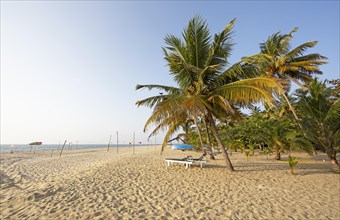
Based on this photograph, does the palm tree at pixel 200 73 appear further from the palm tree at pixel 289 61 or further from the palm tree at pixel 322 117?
the palm tree at pixel 289 61

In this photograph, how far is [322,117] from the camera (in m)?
8.66

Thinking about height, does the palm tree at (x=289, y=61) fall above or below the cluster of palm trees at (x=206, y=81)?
above

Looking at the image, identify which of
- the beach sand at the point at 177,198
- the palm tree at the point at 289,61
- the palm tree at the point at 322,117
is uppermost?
the palm tree at the point at 289,61

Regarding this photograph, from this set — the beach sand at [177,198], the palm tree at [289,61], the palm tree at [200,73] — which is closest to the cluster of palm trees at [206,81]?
the palm tree at [200,73]

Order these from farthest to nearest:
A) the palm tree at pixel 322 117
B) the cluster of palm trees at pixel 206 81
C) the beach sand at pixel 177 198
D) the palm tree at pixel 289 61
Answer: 1. the palm tree at pixel 289 61
2. the palm tree at pixel 322 117
3. the cluster of palm trees at pixel 206 81
4. the beach sand at pixel 177 198

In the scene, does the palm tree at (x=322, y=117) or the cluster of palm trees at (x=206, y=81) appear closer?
the cluster of palm trees at (x=206, y=81)

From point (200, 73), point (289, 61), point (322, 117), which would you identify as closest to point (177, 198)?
point (200, 73)

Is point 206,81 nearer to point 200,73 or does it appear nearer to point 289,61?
point 200,73

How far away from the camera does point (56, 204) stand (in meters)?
4.68

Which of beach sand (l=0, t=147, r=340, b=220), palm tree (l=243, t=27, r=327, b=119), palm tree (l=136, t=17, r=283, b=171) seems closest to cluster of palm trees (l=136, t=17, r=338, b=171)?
palm tree (l=136, t=17, r=283, b=171)

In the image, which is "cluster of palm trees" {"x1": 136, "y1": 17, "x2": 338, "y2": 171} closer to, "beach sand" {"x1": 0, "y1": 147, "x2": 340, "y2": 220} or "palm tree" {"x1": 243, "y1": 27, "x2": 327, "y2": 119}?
"beach sand" {"x1": 0, "y1": 147, "x2": 340, "y2": 220}

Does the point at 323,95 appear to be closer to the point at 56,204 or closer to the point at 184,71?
the point at 184,71

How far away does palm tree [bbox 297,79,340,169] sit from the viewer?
8.58m

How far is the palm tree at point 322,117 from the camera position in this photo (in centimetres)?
858
